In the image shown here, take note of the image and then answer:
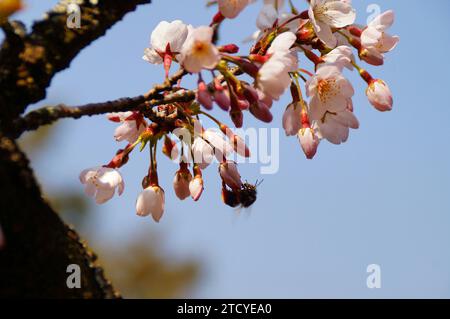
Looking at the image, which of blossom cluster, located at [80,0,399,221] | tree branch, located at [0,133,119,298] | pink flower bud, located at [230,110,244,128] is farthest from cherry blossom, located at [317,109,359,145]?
tree branch, located at [0,133,119,298]

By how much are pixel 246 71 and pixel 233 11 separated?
0.80 feet

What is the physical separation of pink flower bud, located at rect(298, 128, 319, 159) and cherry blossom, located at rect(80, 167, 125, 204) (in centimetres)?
57

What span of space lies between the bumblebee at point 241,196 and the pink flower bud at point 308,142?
26 cm

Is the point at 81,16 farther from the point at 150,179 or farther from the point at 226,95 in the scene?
the point at 150,179

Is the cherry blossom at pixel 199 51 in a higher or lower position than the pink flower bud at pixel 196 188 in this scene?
higher

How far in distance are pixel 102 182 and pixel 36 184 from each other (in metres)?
0.72

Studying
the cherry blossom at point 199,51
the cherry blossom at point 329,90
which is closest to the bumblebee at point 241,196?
the cherry blossom at point 329,90

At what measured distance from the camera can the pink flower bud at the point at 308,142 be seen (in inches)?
73.5

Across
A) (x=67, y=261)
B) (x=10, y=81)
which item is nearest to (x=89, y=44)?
(x=10, y=81)

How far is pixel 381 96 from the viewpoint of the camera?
6.51 feet

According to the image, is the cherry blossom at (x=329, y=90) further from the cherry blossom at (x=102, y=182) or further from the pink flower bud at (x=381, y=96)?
the cherry blossom at (x=102, y=182)

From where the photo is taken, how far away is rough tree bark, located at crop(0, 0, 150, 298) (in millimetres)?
1157

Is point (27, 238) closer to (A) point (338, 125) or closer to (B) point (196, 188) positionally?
(B) point (196, 188)

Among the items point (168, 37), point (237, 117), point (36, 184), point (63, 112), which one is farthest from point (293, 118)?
point (36, 184)
